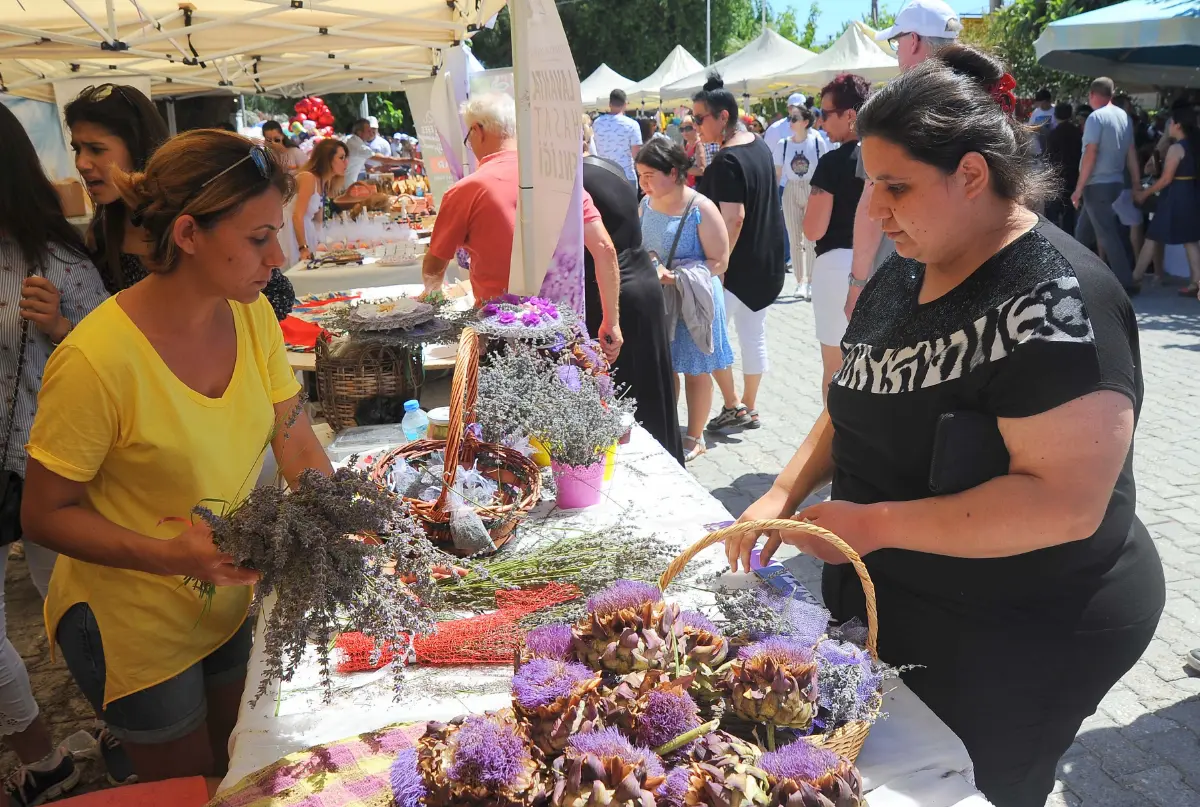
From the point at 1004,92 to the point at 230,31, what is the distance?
20.1ft

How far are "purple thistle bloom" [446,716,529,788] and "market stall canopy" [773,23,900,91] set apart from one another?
48.6 feet

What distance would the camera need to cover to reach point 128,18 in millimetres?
5730

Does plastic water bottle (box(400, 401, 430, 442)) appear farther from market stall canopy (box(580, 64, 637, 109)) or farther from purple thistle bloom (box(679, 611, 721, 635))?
market stall canopy (box(580, 64, 637, 109))

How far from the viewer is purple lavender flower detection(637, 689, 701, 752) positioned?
1067 millimetres

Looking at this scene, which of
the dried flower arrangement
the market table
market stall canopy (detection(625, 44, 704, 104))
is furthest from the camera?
market stall canopy (detection(625, 44, 704, 104))

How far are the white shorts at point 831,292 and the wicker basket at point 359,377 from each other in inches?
103

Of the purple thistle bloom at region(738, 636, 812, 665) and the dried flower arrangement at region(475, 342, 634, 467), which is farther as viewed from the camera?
the dried flower arrangement at region(475, 342, 634, 467)

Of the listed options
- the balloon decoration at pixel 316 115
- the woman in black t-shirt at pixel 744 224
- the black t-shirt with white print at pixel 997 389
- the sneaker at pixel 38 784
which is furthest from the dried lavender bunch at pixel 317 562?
the balloon decoration at pixel 316 115

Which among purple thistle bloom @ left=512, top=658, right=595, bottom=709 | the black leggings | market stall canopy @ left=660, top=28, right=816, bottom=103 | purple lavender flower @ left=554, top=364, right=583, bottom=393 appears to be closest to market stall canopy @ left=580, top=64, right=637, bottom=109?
market stall canopy @ left=660, top=28, right=816, bottom=103

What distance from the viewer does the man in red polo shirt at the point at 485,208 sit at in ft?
11.1

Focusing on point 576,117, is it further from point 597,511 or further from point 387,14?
point 387,14

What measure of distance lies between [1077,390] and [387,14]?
5.53 meters

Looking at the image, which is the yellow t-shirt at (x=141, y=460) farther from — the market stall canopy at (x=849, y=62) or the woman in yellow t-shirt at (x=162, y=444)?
the market stall canopy at (x=849, y=62)

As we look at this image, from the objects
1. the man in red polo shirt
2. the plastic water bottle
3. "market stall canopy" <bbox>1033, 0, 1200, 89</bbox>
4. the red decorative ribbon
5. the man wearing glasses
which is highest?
"market stall canopy" <bbox>1033, 0, 1200, 89</bbox>
